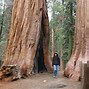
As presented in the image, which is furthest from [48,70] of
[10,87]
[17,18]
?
[10,87]

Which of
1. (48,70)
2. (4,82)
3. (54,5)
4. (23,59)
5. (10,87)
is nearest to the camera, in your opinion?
(10,87)

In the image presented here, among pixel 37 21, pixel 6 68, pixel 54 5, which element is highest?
pixel 54 5

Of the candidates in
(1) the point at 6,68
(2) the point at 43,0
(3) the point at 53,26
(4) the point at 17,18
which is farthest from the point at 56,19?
(1) the point at 6,68

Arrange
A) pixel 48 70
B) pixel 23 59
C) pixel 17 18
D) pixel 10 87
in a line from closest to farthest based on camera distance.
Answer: pixel 10 87, pixel 23 59, pixel 17 18, pixel 48 70

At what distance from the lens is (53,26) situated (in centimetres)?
3406

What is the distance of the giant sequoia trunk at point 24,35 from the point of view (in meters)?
14.5

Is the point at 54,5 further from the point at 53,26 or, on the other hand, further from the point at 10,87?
the point at 10,87

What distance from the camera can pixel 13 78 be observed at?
1230cm

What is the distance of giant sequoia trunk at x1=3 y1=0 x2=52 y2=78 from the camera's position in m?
14.5

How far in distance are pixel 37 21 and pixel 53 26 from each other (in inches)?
707

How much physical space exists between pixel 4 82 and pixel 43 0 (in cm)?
819

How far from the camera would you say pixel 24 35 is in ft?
49.9

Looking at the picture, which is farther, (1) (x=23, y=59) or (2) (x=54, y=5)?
(2) (x=54, y=5)

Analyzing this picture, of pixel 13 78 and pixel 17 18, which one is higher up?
pixel 17 18
